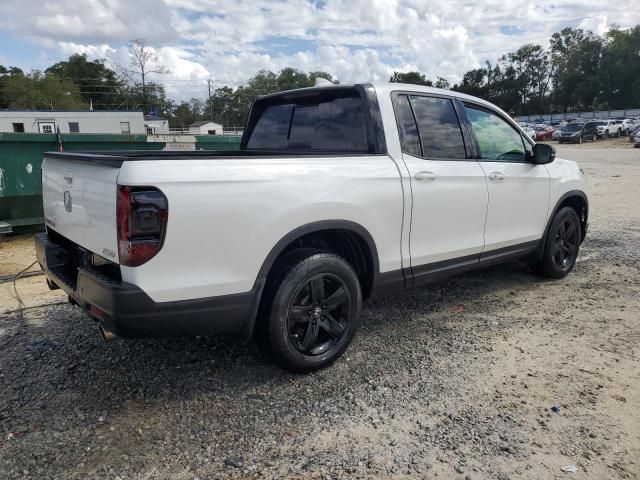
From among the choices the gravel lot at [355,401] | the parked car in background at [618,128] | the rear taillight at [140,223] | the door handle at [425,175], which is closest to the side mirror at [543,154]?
the gravel lot at [355,401]

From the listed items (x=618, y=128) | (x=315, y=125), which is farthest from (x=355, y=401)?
(x=618, y=128)

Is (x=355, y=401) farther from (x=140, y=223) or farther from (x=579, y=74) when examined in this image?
(x=579, y=74)

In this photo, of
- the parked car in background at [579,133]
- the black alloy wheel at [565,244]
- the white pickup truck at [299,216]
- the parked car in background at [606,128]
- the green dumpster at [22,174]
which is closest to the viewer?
the white pickup truck at [299,216]

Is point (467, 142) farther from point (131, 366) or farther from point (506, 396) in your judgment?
point (131, 366)

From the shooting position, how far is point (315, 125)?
401 centimetres

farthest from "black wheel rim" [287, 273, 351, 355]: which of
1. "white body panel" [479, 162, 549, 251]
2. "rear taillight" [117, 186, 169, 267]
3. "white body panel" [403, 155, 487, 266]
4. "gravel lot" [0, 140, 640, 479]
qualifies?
"white body panel" [479, 162, 549, 251]

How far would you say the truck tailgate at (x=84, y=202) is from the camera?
2566mm

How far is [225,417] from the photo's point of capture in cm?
289

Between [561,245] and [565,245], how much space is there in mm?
129

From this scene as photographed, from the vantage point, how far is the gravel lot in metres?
2.50

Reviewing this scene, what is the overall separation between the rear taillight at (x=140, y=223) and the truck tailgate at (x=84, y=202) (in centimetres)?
7

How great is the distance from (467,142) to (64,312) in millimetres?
3826

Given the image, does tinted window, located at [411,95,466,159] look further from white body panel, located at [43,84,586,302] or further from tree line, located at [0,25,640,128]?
tree line, located at [0,25,640,128]

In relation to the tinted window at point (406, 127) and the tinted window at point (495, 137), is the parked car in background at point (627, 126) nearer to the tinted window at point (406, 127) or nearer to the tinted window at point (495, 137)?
the tinted window at point (495, 137)
